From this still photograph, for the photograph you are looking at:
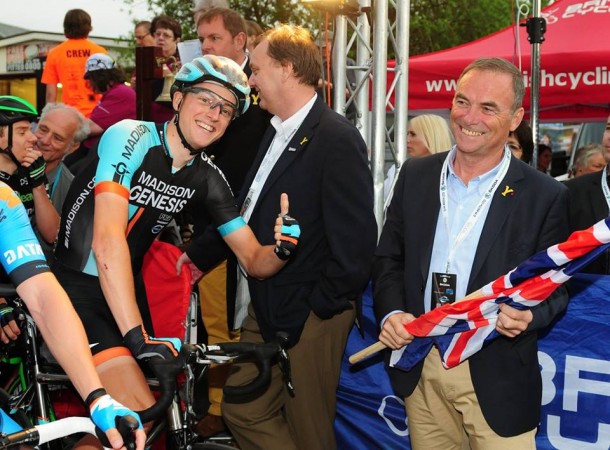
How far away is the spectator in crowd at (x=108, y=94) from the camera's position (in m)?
7.55

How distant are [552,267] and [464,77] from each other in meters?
0.85

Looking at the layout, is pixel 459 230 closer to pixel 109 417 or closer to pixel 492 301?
pixel 492 301

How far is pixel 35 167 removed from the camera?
16.8ft

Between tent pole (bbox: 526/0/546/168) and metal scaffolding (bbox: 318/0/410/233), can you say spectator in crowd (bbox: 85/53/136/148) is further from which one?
tent pole (bbox: 526/0/546/168)

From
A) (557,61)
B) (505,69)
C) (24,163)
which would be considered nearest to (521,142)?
(505,69)

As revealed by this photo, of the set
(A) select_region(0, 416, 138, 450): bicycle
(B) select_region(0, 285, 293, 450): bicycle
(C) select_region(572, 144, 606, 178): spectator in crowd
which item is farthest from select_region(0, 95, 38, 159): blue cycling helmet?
(C) select_region(572, 144, 606, 178): spectator in crowd

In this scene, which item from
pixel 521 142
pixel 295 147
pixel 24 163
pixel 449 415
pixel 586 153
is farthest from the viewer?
pixel 586 153

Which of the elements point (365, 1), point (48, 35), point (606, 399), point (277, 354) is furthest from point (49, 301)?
point (48, 35)

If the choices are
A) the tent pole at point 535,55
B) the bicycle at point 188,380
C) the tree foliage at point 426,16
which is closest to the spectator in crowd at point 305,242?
the bicycle at point 188,380

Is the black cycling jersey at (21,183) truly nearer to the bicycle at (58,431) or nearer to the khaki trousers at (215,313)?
the khaki trousers at (215,313)

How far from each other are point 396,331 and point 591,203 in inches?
65.3

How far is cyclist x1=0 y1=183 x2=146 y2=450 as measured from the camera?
2.49 meters

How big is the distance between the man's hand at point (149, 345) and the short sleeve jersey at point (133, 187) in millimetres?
651

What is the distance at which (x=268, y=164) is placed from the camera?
14.1 ft
